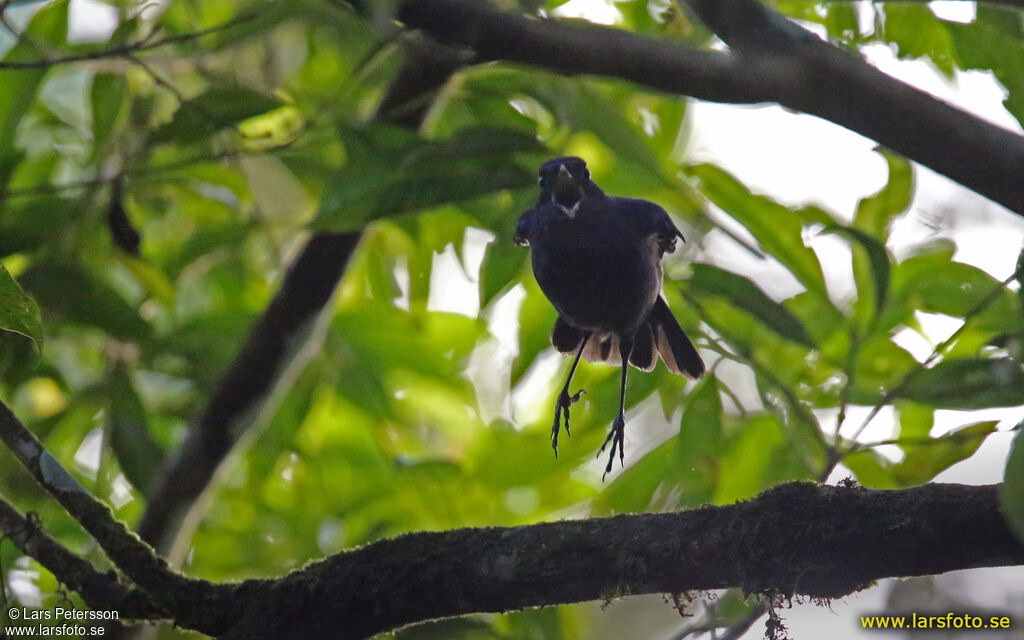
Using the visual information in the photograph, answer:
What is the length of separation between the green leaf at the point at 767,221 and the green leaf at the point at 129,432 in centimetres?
206

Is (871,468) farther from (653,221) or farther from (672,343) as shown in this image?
(653,221)

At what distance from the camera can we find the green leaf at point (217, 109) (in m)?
2.70

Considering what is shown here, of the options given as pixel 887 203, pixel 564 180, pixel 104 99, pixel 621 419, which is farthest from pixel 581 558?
pixel 104 99

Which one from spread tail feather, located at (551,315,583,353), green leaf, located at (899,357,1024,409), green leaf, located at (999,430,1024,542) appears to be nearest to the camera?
green leaf, located at (999,430,1024,542)

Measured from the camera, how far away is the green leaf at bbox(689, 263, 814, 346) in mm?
2270

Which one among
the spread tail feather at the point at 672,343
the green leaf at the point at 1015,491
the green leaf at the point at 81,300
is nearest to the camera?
the green leaf at the point at 1015,491

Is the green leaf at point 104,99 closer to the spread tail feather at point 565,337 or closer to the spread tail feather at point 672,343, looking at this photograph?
the spread tail feather at point 565,337

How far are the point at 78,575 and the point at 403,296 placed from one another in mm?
1849

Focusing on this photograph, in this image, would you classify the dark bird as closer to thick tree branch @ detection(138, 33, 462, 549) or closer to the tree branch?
the tree branch

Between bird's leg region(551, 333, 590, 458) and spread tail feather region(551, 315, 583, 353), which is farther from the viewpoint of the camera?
spread tail feather region(551, 315, 583, 353)

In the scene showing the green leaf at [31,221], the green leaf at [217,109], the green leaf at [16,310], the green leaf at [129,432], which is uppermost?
the green leaf at [16,310]

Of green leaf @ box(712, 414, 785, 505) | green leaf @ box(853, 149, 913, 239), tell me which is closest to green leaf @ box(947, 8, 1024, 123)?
green leaf @ box(853, 149, 913, 239)

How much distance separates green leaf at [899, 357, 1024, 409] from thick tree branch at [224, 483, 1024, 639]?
571 millimetres

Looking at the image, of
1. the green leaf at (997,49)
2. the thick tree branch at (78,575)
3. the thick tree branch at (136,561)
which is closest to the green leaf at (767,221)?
the green leaf at (997,49)
